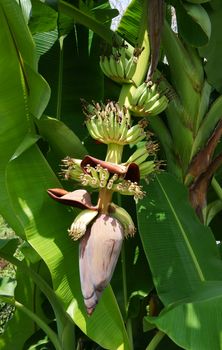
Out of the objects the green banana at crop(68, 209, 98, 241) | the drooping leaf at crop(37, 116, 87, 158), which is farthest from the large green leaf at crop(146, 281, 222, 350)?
the drooping leaf at crop(37, 116, 87, 158)

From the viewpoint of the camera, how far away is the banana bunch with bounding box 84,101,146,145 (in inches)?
33.0

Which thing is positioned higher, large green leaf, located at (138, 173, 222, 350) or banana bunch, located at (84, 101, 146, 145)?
banana bunch, located at (84, 101, 146, 145)

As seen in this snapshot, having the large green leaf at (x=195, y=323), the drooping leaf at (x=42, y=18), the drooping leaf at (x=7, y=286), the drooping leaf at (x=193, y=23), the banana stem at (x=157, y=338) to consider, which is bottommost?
the drooping leaf at (x=7, y=286)

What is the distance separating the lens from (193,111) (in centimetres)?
119

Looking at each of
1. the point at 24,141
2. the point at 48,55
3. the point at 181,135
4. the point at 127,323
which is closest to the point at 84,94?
the point at 48,55

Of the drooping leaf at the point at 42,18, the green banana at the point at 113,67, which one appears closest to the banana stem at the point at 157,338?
the green banana at the point at 113,67

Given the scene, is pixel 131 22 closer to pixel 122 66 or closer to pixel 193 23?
pixel 193 23

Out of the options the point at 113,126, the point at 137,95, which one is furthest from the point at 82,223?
the point at 137,95

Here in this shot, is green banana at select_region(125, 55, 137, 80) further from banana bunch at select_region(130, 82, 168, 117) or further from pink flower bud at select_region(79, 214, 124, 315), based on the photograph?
pink flower bud at select_region(79, 214, 124, 315)

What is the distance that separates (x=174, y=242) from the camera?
3.50ft

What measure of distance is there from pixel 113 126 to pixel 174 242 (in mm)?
349

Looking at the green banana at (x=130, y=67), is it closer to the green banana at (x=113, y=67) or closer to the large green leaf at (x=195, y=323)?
the green banana at (x=113, y=67)

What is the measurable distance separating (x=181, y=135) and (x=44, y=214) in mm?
413

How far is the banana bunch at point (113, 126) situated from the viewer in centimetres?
84
